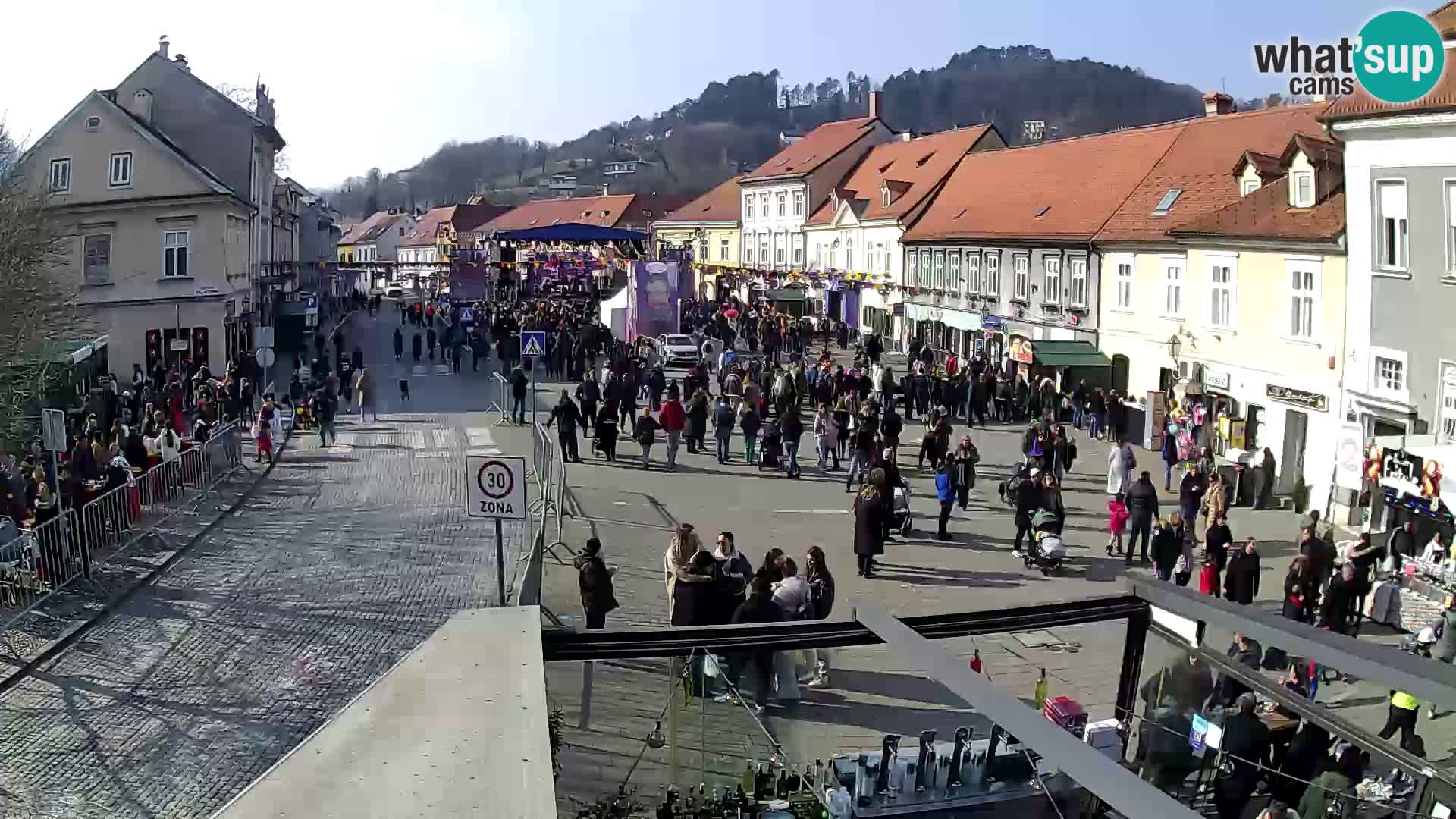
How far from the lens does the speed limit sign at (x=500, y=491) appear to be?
12930 mm

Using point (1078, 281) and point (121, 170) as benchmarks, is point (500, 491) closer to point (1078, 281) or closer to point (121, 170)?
point (1078, 281)

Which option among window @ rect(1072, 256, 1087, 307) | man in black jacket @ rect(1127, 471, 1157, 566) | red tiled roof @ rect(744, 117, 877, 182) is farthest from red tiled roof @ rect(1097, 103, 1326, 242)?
red tiled roof @ rect(744, 117, 877, 182)

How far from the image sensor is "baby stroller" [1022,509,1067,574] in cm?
1709

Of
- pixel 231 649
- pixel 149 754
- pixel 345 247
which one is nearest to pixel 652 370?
pixel 231 649

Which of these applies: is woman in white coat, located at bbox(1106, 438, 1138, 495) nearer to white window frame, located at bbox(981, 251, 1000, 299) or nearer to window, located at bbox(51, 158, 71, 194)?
white window frame, located at bbox(981, 251, 1000, 299)

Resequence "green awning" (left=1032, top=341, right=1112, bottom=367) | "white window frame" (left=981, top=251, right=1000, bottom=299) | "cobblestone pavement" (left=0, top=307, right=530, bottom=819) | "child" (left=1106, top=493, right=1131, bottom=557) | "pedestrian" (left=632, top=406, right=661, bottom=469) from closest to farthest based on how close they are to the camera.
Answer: "cobblestone pavement" (left=0, top=307, right=530, bottom=819)
"child" (left=1106, top=493, right=1131, bottom=557)
"pedestrian" (left=632, top=406, right=661, bottom=469)
"green awning" (left=1032, top=341, right=1112, bottom=367)
"white window frame" (left=981, top=251, right=1000, bottom=299)

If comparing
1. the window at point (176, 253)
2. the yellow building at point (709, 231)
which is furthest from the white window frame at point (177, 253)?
the yellow building at point (709, 231)

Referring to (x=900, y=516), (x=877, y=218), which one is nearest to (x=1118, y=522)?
(x=900, y=516)

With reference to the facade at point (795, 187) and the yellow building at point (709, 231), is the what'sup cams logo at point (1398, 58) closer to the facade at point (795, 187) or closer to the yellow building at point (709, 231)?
the facade at point (795, 187)

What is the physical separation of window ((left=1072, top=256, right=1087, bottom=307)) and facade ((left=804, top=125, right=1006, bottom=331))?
14.1 meters

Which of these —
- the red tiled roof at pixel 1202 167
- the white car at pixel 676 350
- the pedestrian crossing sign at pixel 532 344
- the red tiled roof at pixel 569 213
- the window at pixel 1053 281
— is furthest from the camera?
the red tiled roof at pixel 569 213

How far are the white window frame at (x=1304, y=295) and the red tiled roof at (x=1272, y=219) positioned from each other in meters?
0.52

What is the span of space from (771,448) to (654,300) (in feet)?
51.6

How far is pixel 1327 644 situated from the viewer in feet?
16.5
